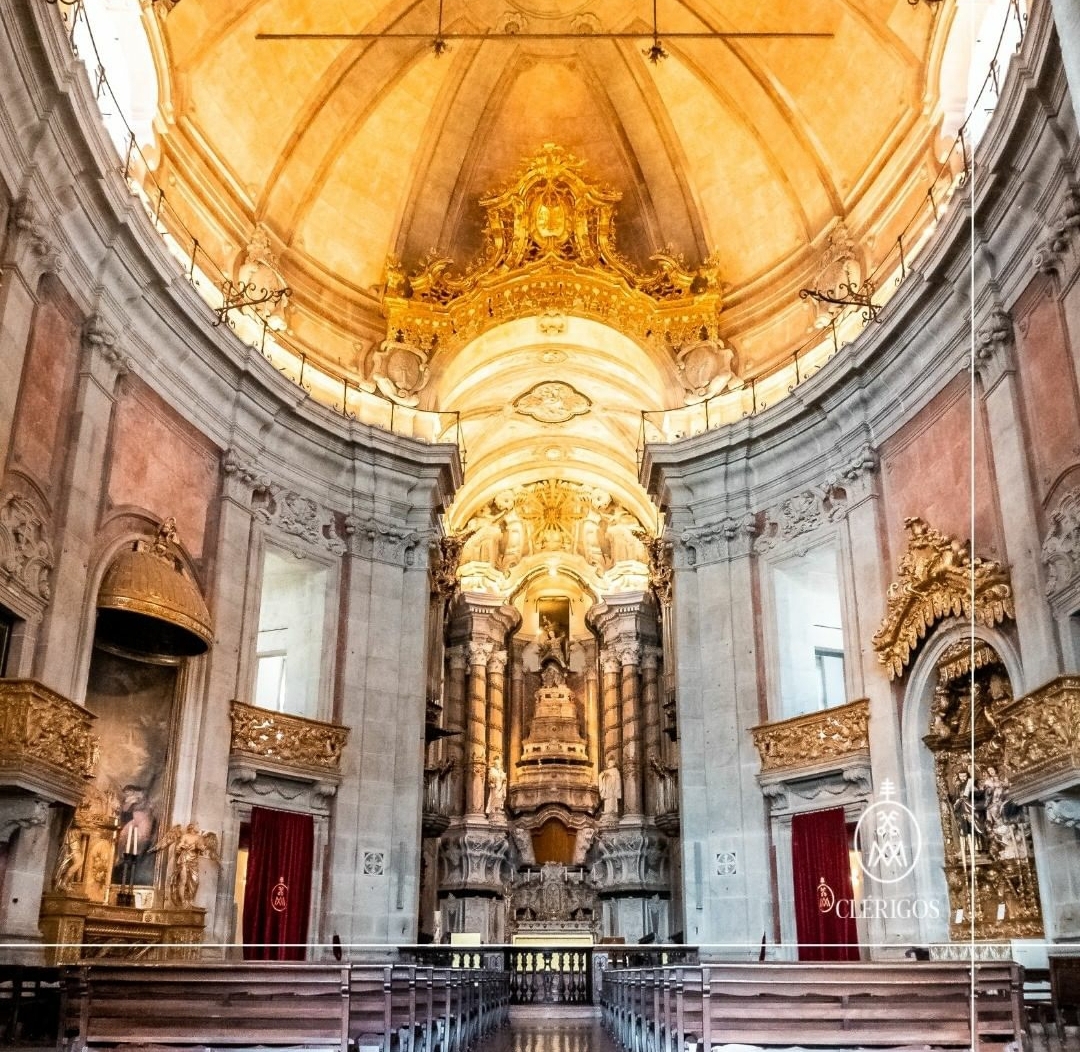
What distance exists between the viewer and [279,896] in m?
16.2

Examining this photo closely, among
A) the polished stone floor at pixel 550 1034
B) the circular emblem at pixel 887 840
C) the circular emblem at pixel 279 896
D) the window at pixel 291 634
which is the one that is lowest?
the polished stone floor at pixel 550 1034

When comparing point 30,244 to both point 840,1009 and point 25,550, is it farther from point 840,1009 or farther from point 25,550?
point 840,1009

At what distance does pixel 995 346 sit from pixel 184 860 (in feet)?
38.5

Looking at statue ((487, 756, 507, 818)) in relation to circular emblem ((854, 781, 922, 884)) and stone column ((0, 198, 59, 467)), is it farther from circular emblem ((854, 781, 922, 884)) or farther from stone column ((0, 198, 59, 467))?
stone column ((0, 198, 59, 467))

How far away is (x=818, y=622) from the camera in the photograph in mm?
19094

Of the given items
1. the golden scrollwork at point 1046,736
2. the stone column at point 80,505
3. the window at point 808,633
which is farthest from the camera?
the window at point 808,633

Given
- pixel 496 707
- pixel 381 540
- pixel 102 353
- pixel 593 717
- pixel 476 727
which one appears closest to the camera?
pixel 102 353

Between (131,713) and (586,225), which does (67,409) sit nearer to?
(131,713)

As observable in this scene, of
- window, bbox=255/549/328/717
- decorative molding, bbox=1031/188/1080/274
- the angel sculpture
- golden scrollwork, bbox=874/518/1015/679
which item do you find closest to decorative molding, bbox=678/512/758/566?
golden scrollwork, bbox=874/518/1015/679

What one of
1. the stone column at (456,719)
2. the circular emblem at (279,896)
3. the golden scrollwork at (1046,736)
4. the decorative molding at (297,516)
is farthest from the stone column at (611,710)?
the golden scrollwork at (1046,736)

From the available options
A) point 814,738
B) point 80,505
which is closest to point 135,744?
point 80,505

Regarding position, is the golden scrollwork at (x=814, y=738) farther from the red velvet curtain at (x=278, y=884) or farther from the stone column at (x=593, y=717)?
the stone column at (x=593, y=717)

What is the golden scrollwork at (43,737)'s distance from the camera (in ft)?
32.4

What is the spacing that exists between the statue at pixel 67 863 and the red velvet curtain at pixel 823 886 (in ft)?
32.6
